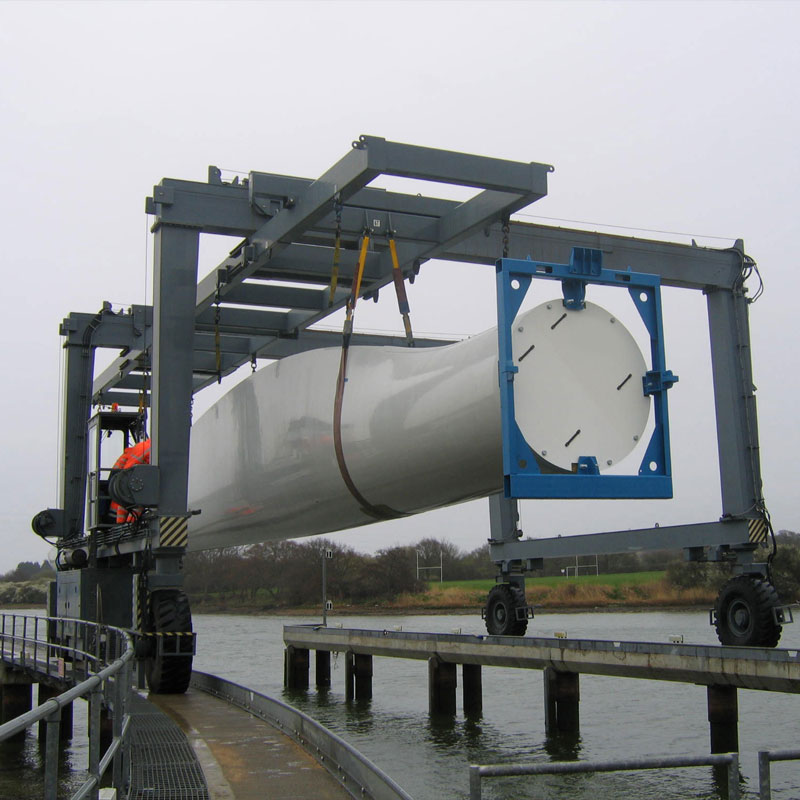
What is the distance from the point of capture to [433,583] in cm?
6900

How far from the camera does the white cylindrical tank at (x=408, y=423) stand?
7.07 m

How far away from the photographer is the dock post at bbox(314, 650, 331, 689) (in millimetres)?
26922

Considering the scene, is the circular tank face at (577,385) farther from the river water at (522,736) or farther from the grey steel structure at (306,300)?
the river water at (522,736)

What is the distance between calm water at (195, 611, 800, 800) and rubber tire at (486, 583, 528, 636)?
77.5 inches

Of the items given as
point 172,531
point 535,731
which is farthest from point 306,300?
point 535,731

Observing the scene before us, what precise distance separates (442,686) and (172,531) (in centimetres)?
1035

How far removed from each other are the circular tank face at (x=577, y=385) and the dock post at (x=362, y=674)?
1847cm

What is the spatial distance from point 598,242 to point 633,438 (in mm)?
9386

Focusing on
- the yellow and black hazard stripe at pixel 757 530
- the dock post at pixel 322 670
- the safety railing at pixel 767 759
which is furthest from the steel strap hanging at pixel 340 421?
the dock post at pixel 322 670

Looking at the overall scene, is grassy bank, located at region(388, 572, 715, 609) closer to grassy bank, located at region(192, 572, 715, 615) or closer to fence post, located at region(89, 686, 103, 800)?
grassy bank, located at region(192, 572, 715, 615)

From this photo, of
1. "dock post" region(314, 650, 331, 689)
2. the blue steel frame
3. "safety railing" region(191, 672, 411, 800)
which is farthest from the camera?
"dock post" region(314, 650, 331, 689)

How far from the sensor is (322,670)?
26984 millimetres

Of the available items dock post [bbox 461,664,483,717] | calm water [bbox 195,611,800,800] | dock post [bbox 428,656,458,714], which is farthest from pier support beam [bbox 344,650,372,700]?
dock post [bbox 428,656,458,714]

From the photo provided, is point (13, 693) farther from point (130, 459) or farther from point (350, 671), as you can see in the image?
point (350, 671)
